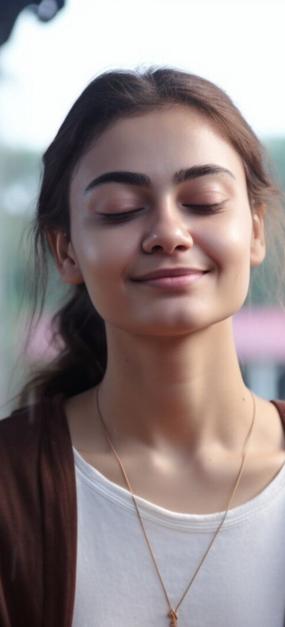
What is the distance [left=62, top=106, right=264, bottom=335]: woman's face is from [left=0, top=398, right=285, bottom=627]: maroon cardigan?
153 mm

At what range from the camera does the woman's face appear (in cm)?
98

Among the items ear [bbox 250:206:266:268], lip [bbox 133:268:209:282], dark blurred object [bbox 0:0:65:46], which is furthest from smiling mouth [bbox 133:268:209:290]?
dark blurred object [bbox 0:0:65:46]

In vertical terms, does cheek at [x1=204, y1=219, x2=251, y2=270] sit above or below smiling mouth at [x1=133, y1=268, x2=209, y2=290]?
above

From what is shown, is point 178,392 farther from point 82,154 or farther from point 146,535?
point 82,154

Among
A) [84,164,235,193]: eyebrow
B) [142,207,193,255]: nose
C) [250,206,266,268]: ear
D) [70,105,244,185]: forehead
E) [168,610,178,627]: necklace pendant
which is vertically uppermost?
[70,105,244,185]: forehead

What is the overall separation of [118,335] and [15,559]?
9.3 inches

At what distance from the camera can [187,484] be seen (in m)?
1.05

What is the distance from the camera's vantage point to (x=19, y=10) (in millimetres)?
1003

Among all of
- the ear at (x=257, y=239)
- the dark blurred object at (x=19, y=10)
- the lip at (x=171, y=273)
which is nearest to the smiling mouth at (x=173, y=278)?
the lip at (x=171, y=273)

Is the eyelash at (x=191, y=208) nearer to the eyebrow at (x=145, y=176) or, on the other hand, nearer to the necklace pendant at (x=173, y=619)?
the eyebrow at (x=145, y=176)

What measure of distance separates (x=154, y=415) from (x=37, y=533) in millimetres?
167

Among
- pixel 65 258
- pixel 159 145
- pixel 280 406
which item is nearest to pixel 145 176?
pixel 159 145

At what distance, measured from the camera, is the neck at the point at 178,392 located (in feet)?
3.45

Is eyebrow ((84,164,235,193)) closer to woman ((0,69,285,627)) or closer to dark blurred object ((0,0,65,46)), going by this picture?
woman ((0,69,285,627))
